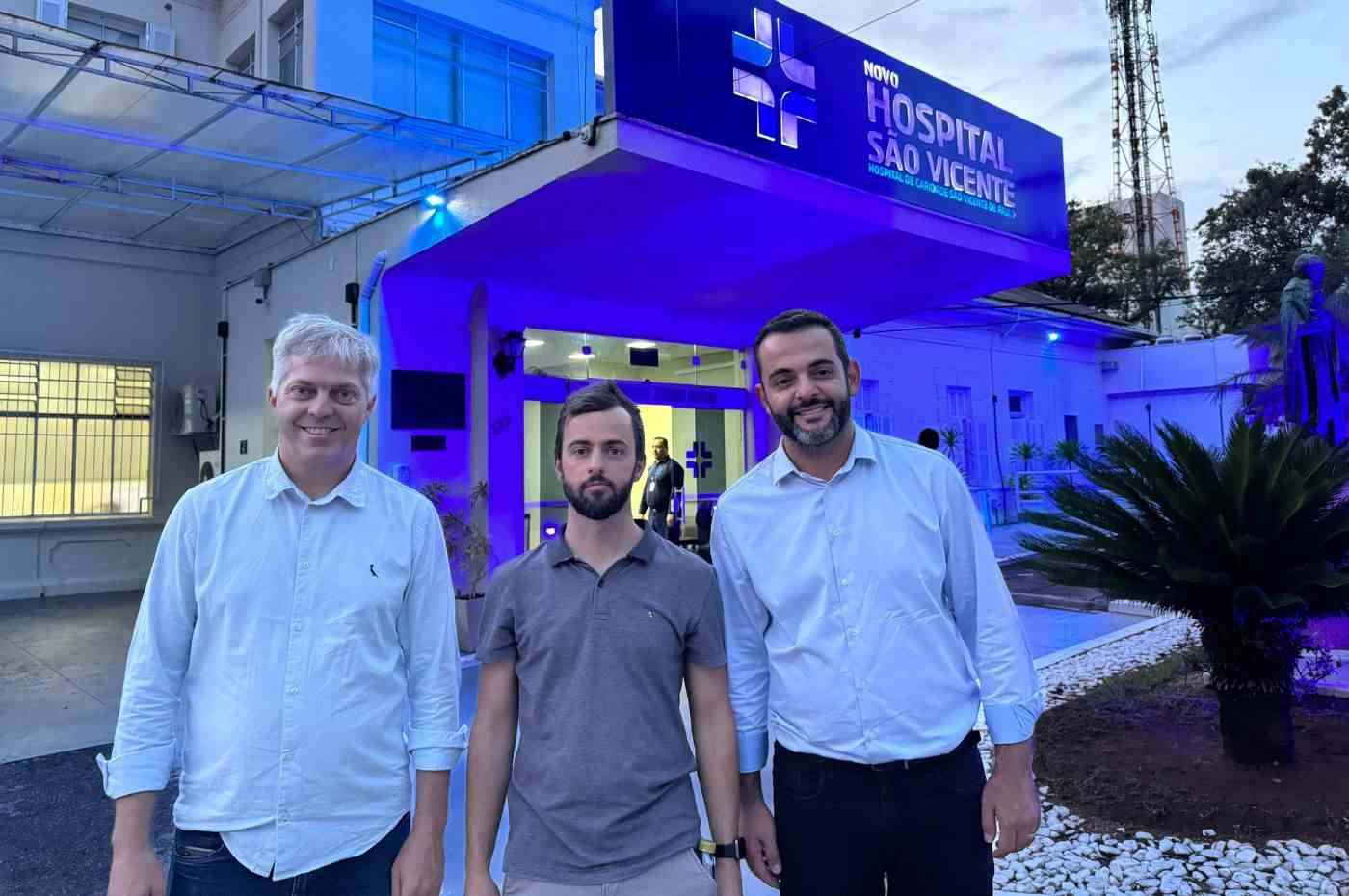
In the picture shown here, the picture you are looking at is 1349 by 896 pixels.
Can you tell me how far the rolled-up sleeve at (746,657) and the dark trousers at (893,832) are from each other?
172mm

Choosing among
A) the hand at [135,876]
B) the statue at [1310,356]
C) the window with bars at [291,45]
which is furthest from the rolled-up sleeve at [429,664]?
the window with bars at [291,45]

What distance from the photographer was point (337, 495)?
173 centimetres

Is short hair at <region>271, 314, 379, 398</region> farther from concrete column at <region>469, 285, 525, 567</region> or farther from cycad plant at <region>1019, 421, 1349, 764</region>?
concrete column at <region>469, 285, 525, 567</region>

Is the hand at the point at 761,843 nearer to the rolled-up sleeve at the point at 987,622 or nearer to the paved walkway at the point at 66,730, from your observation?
the rolled-up sleeve at the point at 987,622

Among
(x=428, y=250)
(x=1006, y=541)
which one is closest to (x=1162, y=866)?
(x=428, y=250)

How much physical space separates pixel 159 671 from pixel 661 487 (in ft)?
31.0

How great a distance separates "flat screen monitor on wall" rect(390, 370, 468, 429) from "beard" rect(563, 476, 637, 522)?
20.8 ft

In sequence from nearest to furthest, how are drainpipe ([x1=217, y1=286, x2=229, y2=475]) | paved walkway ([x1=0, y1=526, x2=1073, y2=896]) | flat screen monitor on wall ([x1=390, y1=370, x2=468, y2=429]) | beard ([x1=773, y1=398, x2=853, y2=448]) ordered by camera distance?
beard ([x1=773, y1=398, x2=853, y2=448])
paved walkway ([x1=0, y1=526, x2=1073, y2=896])
flat screen monitor on wall ([x1=390, y1=370, x2=468, y2=429])
drainpipe ([x1=217, y1=286, x2=229, y2=475])

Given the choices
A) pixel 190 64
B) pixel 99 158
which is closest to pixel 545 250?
pixel 190 64

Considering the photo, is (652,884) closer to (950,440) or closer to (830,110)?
(830,110)

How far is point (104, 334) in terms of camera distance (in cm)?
1134

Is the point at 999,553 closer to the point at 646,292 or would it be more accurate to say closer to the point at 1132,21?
the point at 646,292

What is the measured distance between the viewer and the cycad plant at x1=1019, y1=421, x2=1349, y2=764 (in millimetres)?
3811

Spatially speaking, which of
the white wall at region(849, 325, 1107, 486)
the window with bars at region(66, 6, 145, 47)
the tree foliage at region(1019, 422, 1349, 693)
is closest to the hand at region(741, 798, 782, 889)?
the tree foliage at region(1019, 422, 1349, 693)
